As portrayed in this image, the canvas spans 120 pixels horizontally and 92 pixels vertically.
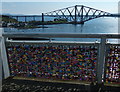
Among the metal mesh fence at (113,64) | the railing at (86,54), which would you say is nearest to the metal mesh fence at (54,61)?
the railing at (86,54)

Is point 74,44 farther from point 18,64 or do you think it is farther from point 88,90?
point 18,64

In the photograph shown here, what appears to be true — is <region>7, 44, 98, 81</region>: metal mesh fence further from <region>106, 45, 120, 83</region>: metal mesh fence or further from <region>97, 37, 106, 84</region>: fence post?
<region>106, 45, 120, 83</region>: metal mesh fence

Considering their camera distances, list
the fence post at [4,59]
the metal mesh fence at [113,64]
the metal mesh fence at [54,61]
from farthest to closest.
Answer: the fence post at [4,59] < the metal mesh fence at [54,61] < the metal mesh fence at [113,64]

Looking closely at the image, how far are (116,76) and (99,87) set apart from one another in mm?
299

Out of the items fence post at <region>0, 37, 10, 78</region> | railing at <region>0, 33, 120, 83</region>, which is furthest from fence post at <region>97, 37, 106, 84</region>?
fence post at <region>0, 37, 10, 78</region>

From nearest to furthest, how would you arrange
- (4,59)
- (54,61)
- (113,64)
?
(113,64), (54,61), (4,59)

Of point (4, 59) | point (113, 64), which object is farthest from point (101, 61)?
point (4, 59)

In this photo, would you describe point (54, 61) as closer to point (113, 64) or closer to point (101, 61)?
point (101, 61)

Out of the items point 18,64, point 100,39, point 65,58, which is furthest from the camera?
point 18,64

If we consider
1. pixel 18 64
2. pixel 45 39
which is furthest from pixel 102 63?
pixel 18 64

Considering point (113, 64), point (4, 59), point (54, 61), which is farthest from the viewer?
point (4, 59)

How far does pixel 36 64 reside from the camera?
2834mm

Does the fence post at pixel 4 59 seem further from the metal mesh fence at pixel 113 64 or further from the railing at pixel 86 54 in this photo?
the metal mesh fence at pixel 113 64

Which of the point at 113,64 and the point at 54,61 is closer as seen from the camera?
the point at 113,64
